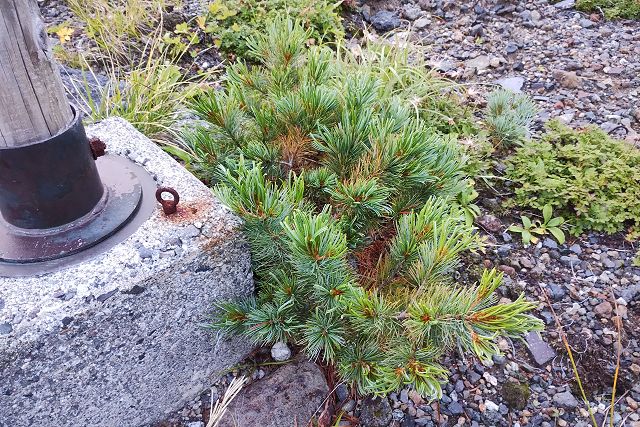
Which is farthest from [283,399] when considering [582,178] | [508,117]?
[508,117]

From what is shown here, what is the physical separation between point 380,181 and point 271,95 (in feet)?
2.04

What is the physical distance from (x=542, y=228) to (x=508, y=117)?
789mm

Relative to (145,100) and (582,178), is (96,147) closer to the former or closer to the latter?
(145,100)

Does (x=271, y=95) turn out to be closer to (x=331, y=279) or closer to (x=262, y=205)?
(x=262, y=205)

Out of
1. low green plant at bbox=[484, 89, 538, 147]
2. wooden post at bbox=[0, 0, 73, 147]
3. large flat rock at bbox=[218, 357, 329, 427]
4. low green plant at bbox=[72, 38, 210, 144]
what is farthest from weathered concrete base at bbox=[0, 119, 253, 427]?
low green plant at bbox=[484, 89, 538, 147]

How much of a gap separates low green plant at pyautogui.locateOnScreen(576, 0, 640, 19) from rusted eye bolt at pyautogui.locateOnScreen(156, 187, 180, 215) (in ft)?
14.7

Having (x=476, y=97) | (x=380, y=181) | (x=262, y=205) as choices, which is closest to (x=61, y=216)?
(x=262, y=205)

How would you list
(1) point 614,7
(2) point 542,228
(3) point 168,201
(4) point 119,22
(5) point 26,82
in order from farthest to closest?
(1) point 614,7 → (4) point 119,22 → (2) point 542,228 → (3) point 168,201 → (5) point 26,82

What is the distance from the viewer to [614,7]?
467 centimetres

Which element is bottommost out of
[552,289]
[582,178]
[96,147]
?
[552,289]

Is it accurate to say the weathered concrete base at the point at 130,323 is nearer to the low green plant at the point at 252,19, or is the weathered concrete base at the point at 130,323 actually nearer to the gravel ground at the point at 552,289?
the gravel ground at the point at 552,289

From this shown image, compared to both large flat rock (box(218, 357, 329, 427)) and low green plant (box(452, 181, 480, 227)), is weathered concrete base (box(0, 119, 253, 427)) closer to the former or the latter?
large flat rock (box(218, 357, 329, 427))

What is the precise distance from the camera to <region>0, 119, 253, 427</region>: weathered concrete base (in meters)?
1.55

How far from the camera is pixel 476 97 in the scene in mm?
3789
